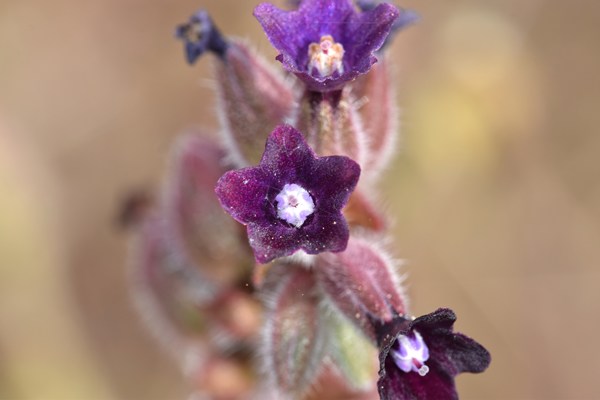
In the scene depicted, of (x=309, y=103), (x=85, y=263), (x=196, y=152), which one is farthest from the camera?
(x=85, y=263)

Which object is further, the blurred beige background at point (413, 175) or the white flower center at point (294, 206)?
the blurred beige background at point (413, 175)

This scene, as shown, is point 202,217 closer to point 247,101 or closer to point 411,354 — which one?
point 247,101

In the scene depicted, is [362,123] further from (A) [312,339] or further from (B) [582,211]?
(B) [582,211]

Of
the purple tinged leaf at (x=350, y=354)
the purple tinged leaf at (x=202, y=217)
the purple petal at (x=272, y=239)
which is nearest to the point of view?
the purple petal at (x=272, y=239)

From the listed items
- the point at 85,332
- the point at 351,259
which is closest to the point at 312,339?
the point at 351,259

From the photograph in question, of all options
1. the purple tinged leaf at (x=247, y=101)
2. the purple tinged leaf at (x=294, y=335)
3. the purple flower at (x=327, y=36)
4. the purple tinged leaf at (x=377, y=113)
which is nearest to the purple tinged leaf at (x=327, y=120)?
the purple flower at (x=327, y=36)

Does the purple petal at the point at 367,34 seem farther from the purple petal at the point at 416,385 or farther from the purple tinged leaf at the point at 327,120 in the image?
the purple petal at the point at 416,385

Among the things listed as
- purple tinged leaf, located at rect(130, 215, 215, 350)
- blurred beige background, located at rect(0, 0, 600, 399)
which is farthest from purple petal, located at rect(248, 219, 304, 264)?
blurred beige background, located at rect(0, 0, 600, 399)

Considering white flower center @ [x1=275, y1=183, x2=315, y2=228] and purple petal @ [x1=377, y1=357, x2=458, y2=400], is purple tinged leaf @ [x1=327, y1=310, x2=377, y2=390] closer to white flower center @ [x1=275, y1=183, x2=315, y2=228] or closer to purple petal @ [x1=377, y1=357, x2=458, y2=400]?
purple petal @ [x1=377, y1=357, x2=458, y2=400]
